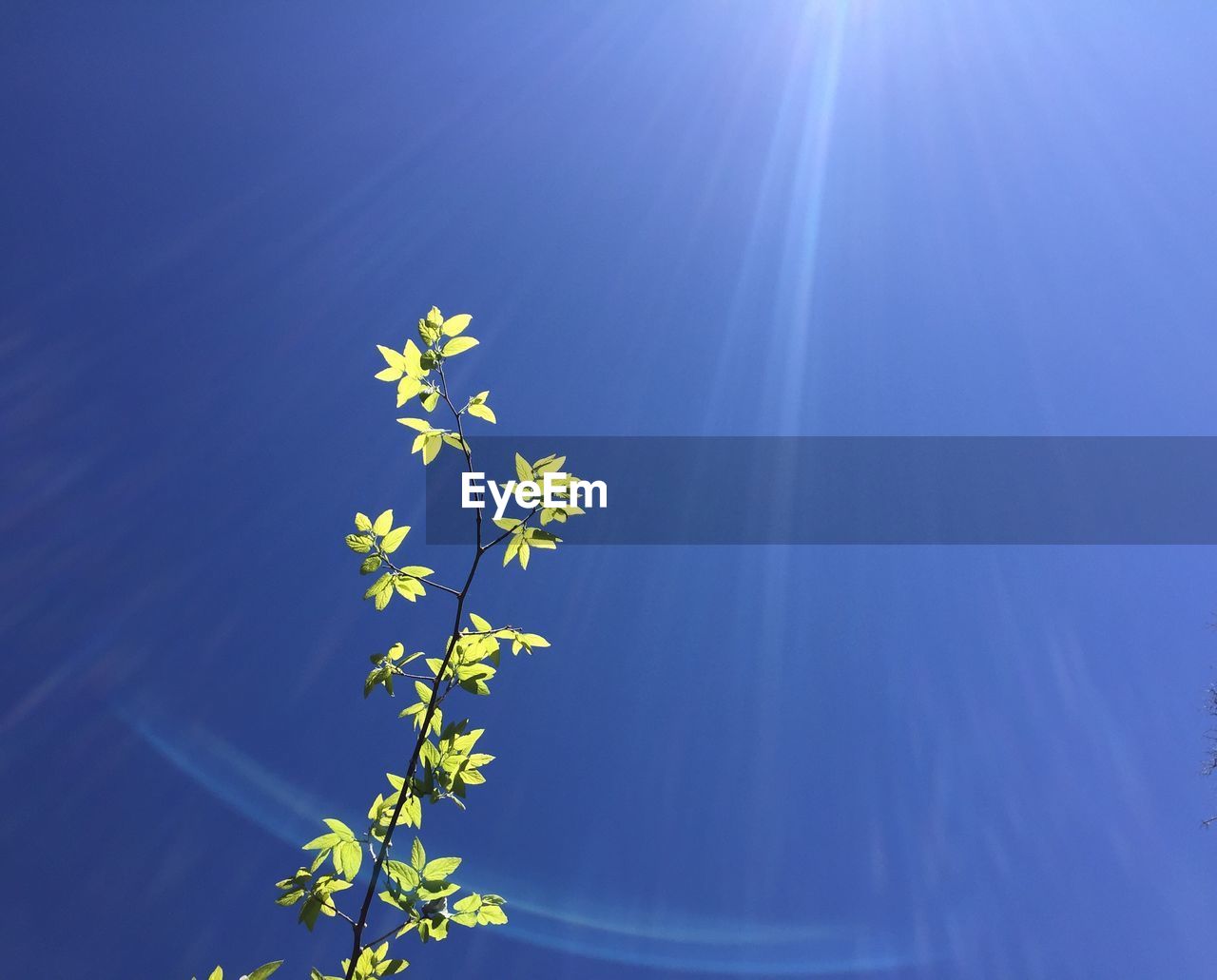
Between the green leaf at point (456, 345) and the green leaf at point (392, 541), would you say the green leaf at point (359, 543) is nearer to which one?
the green leaf at point (392, 541)

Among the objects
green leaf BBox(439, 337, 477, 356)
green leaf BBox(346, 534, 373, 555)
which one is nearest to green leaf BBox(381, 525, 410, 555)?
green leaf BBox(346, 534, 373, 555)

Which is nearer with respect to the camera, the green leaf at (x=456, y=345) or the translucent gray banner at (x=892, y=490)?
the green leaf at (x=456, y=345)

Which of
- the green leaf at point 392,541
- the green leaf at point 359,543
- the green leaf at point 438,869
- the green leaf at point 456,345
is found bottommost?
the green leaf at point 438,869

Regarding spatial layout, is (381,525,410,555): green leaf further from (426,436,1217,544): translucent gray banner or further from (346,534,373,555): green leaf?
(426,436,1217,544): translucent gray banner

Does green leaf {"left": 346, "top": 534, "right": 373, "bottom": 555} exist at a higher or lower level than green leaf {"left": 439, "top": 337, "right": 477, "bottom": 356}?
lower

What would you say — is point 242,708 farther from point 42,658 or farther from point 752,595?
point 752,595

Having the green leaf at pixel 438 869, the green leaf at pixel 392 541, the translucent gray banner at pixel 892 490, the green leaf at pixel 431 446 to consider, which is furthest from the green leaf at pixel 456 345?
the translucent gray banner at pixel 892 490

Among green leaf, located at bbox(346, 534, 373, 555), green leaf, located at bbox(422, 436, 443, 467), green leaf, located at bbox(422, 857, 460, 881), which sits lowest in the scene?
green leaf, located at bbox(422, 857, 460, 881)

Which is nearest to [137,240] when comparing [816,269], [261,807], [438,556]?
[438,556]

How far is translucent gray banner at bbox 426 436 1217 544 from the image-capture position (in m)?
5.14

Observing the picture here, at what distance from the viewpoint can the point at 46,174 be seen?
499cm

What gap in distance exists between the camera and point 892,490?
17.3 feet

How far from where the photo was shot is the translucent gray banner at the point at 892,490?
514 cm

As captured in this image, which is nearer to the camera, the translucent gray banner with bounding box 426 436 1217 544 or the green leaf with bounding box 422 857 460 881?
the green leaf with bounding box 422 857 460 881
